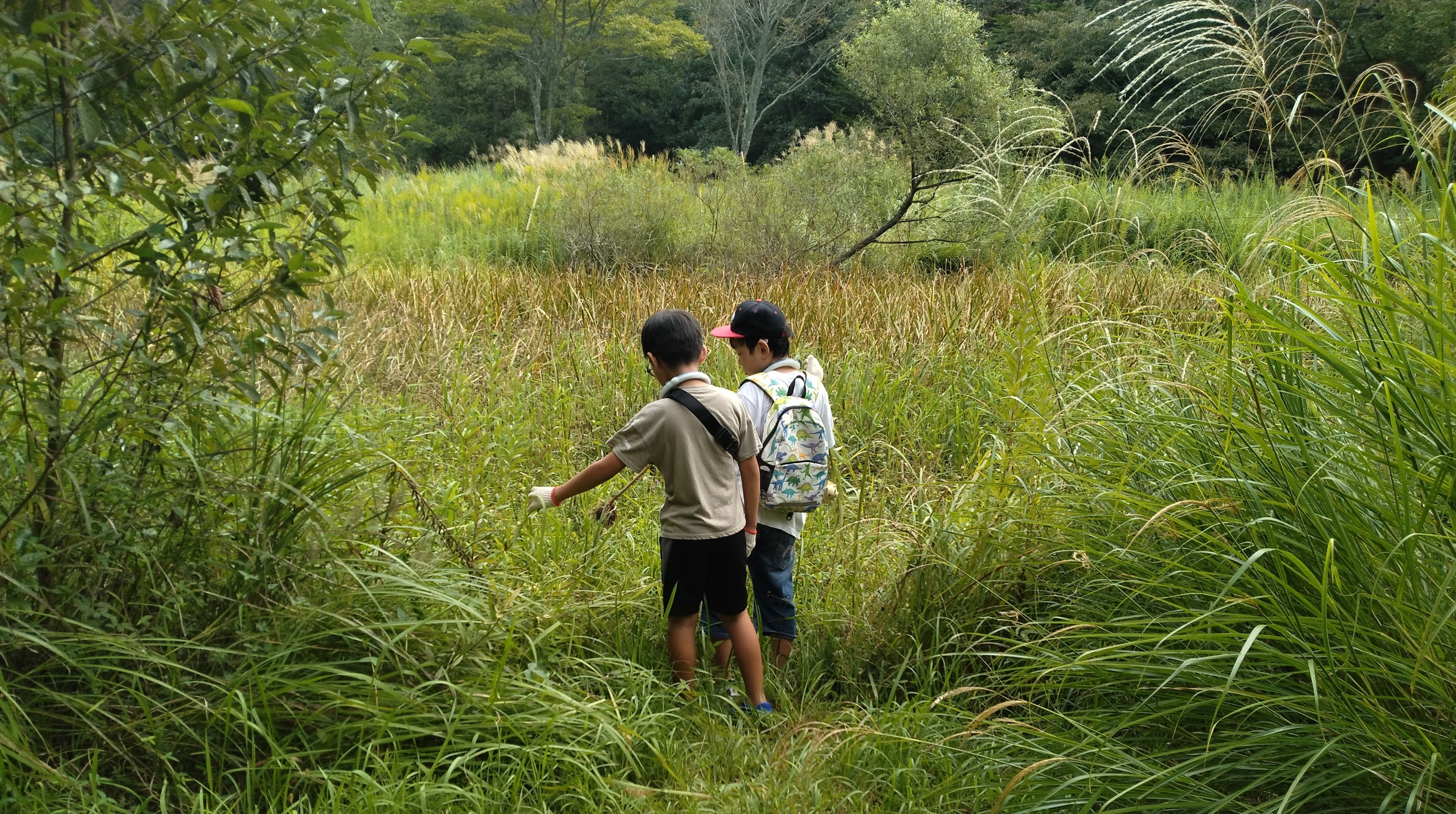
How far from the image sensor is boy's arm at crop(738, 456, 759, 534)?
3281mm

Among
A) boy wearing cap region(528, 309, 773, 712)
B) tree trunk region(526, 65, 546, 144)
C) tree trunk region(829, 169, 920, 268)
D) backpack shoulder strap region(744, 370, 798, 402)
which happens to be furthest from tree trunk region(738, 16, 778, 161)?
boy wearing cap region(528, 309, 773, 712)

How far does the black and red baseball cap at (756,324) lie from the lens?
3.54 m

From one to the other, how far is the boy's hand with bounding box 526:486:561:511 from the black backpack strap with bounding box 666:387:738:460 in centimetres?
49

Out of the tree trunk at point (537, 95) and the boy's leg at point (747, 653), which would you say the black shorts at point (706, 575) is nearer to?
the boy's leg at point (747, 653)

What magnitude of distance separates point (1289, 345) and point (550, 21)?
34484 mm

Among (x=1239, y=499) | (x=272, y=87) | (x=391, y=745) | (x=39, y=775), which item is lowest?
(x=391, y=745)

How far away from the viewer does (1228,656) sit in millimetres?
2219

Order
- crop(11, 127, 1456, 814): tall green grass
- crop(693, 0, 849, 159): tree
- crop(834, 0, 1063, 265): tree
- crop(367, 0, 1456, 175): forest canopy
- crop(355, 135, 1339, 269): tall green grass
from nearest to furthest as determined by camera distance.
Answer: crop(11, 127, 1456, 814): tall green grass < crop(355, 135, 1339, 269): tall green grass < crop(834, 0, 1063, 265): tree < crop(367, 0, 1456, 175): forest canopy < crop(693, 0, 849, 159): tree

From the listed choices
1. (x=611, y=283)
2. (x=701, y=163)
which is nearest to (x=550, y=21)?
(x=701, y=163)

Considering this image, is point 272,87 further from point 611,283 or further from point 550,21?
point 550,21

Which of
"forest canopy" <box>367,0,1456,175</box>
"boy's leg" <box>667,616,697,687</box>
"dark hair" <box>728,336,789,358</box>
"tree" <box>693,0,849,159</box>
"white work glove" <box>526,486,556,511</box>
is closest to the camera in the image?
"white work glove" <box>526,486,556,511</box>

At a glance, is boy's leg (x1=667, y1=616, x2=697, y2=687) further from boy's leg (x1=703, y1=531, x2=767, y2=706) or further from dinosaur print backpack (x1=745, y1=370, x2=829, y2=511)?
dinosaur print backpack (x1=745, y1=370, x2=829, y2=511)

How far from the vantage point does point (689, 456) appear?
3160mm

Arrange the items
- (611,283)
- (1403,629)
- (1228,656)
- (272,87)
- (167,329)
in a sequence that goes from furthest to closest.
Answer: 1. (611,283)
2. (167,329)
3. (272,87)
4. (1228,656)
5. (1403,629)
